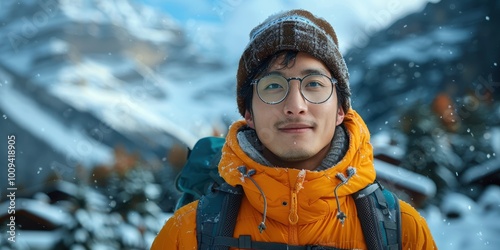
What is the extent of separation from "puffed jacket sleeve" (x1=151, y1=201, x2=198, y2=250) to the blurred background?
567 centimetres

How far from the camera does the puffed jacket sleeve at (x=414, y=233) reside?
141cm

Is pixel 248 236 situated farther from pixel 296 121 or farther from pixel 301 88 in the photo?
pixel 301 88

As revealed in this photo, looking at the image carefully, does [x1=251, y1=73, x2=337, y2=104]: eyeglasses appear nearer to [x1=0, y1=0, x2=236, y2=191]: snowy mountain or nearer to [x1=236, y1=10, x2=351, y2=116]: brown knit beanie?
[x1=236, y1=10, x2=351, y2=116]: brown knit beanie

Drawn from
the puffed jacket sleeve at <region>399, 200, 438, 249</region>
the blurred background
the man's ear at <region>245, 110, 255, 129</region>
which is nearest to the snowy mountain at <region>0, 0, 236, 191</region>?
the blurred background

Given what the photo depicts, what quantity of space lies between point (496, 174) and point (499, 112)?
1.35 m

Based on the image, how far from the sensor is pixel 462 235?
25.3ft

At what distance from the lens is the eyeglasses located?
1.48 m

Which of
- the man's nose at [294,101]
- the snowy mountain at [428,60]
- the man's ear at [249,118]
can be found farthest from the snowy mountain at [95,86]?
the man's nose at [294,101]

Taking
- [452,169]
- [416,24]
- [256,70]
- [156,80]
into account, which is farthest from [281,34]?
[156,80]

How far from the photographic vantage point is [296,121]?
56.9 inches

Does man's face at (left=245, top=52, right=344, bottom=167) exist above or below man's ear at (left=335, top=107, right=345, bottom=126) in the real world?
below

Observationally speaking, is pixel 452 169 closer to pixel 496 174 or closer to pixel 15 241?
pixel 496 174

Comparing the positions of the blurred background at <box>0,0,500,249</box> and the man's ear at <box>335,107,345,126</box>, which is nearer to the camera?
the man's ear at <box>335,107,345,126</box>

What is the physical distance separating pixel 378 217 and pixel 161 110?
1208 cm
